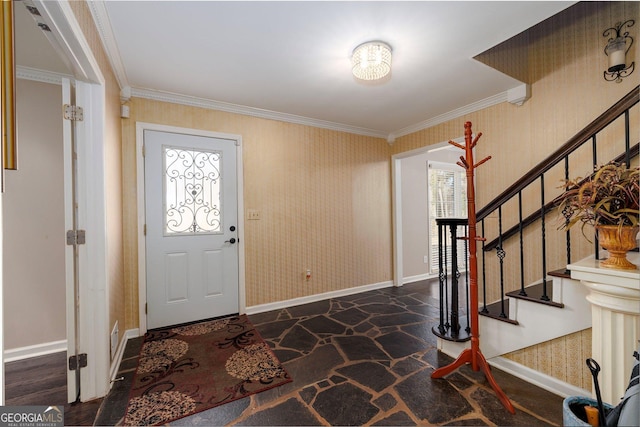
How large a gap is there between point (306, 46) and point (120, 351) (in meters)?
2.99

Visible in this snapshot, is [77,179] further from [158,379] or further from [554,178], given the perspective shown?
[554,178]

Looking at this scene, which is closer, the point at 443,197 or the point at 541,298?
the point at 541,298

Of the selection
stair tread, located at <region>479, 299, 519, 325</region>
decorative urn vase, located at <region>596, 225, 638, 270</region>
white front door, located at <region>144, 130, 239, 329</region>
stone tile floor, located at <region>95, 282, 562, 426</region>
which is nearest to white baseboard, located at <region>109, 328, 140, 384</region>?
stone tile floor, located at <region>95, 282, 562, 426</region>

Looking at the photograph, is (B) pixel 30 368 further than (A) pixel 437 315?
No

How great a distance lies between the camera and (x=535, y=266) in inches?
108

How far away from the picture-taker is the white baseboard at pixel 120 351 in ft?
6.53

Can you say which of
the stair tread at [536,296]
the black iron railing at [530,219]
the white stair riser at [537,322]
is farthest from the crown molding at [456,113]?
the white stair riser at [537,322]

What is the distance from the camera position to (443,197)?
17.1ft

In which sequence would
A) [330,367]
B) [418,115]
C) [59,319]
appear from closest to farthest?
[330,367] < [59,319] < [418,115]

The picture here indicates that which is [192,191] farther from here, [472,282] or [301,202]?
[472,282]

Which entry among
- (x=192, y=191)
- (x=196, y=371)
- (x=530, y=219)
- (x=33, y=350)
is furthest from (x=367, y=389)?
(x=33, y=350)

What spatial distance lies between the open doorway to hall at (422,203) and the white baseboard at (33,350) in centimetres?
407

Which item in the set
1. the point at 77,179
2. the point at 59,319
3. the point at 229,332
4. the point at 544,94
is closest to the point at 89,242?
the point at 77,179

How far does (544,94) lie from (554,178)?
85 centimetres
